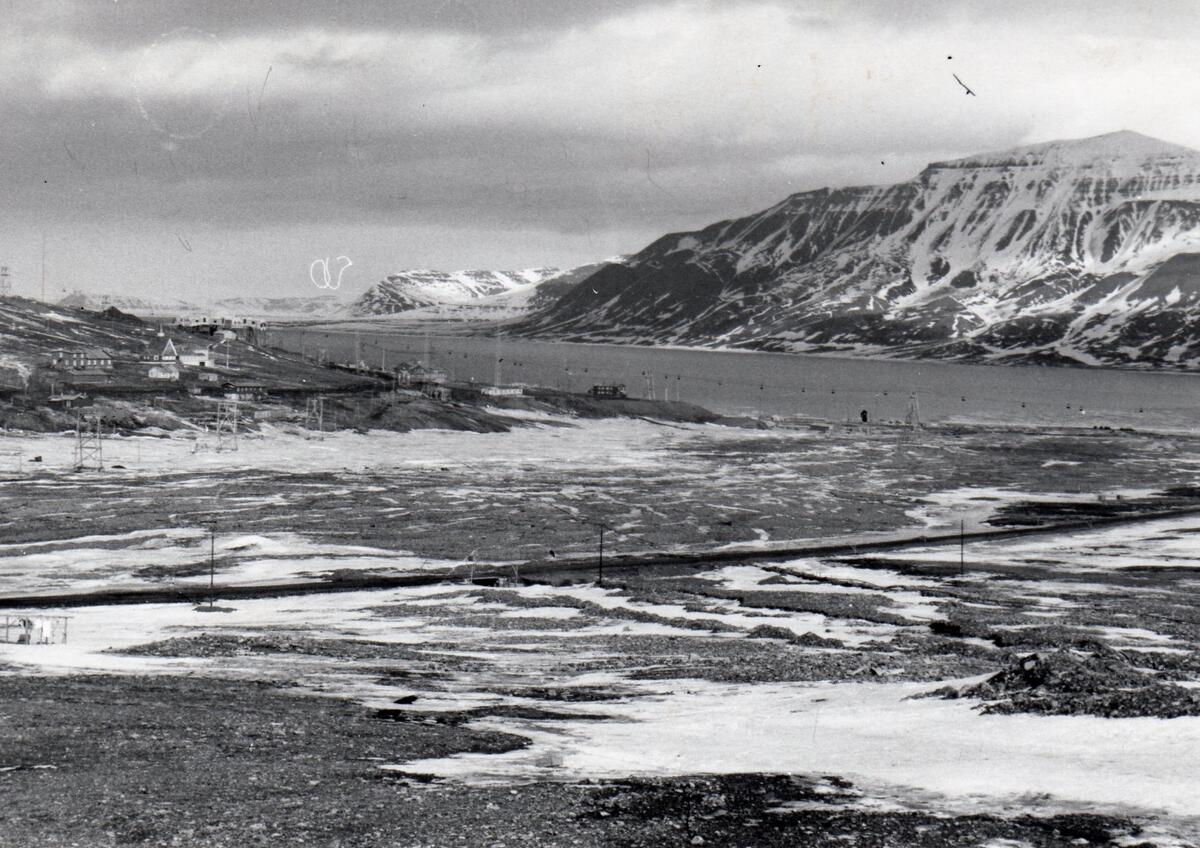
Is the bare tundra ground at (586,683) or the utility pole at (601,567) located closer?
the bare tundra ground at (586,683)

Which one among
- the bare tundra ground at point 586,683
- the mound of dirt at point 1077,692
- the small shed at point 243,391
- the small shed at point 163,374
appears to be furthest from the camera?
the small shed at point 163,374

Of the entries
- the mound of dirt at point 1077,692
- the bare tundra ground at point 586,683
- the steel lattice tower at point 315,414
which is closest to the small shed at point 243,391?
the steel lattice tower at point 315,414

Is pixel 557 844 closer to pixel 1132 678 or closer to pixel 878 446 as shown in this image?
pixel 1132 678

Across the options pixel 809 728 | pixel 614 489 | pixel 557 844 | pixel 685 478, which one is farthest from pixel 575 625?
pixel 685 478

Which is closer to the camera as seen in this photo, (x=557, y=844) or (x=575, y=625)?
(x=557, y=844)

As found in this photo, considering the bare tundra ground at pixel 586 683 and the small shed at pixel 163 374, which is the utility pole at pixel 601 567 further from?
the small shed at pixel 163 374

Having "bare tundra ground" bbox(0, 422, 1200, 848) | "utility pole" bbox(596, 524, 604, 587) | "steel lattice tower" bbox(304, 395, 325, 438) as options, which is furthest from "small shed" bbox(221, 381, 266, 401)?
"utility pole" bbox(596, 524, 604, 587)

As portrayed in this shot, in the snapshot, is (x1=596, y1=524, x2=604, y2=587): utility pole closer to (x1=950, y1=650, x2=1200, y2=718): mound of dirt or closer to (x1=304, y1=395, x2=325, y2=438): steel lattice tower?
(x1=950, y1=650, x2=1200, y2=718): mound of dirt
